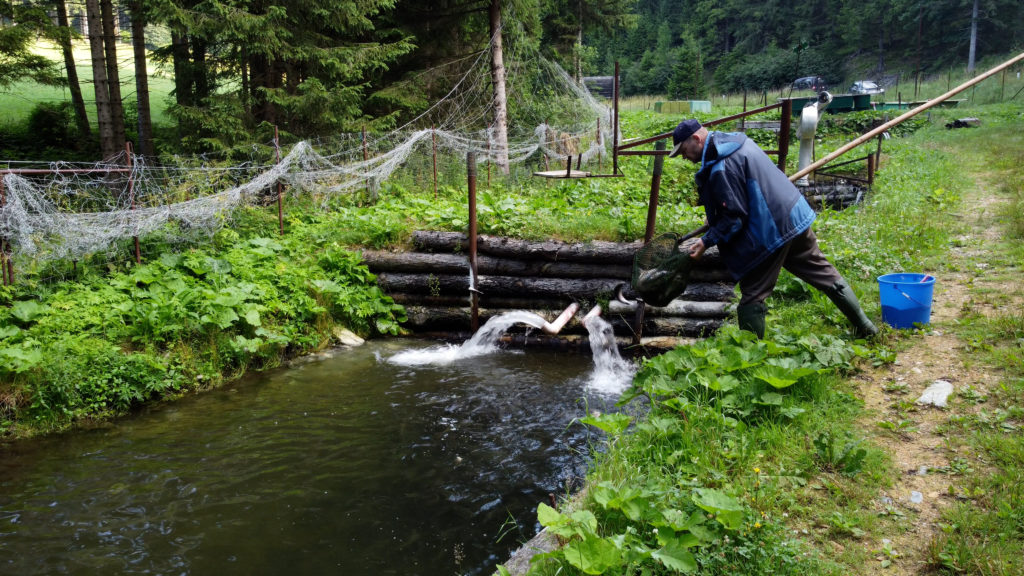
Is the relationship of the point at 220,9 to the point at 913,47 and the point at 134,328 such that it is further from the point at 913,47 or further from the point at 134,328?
the point at 913,47

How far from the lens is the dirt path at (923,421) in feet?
9.12

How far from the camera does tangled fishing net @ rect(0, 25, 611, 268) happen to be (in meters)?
7.05

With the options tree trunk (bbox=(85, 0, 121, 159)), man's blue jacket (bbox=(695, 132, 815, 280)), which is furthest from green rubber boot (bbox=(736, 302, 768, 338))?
tree trunk (bbox=(85, 0, 121, 159))

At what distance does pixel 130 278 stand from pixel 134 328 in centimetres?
111

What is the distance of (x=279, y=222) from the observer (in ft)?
32.3

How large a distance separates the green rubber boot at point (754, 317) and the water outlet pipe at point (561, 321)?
2845mm

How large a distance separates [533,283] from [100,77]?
433 inches

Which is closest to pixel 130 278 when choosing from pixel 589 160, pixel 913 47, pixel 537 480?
pixel 537 480

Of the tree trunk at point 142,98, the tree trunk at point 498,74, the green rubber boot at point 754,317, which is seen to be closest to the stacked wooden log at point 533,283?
the green rubber boot at point 754,317

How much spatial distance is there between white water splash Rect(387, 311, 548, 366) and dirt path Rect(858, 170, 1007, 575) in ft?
13.3

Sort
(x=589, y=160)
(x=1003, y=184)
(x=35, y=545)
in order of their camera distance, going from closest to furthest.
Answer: (x=35, y=545)
(x=1003, y=184)
(x=589, y=160)

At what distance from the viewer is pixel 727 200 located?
4.58 meters

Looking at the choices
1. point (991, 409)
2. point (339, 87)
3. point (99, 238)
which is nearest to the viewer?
point (991, 409)

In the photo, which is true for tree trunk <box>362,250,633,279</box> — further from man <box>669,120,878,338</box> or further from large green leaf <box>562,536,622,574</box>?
large green leaf <box>562,536,622,574</box>
